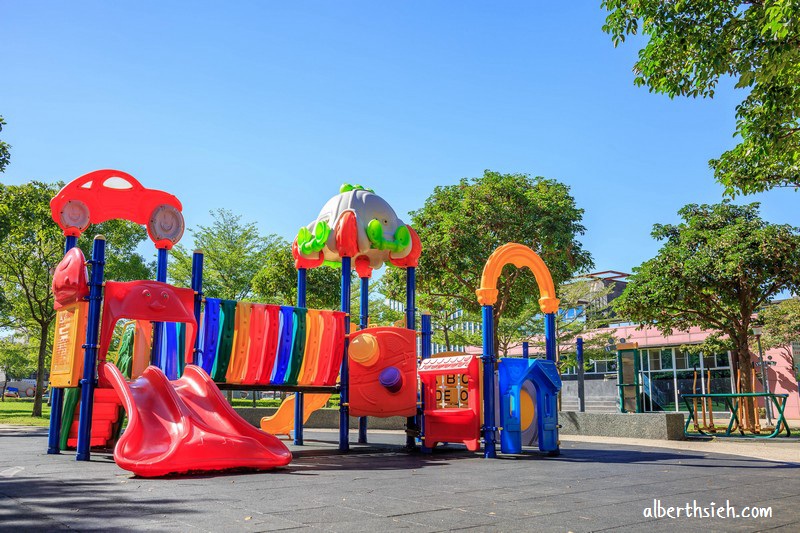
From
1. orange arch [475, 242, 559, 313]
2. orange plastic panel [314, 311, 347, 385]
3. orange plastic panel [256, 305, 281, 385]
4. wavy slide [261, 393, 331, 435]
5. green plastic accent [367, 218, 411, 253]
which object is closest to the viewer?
orange arch [475, 242, 559, 313]

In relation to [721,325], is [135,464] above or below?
below

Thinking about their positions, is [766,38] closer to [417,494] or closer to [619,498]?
[619,498]

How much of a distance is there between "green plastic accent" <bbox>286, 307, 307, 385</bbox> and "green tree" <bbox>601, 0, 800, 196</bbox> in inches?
288

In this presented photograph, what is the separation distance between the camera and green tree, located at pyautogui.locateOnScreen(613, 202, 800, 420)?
18.2 m

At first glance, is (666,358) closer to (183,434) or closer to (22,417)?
(22,417)

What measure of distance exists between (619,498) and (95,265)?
27.4ft

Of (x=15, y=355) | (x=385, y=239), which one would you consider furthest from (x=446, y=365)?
(x=15, y=355)

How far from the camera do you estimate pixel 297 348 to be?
12.8 metres

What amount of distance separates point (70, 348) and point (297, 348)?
393 cm

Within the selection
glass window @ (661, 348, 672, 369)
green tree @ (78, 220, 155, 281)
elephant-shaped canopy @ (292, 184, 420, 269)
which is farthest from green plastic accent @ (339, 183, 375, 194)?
glass window @ (661, 348, 672, 369)

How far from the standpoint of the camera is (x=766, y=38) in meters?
7.84

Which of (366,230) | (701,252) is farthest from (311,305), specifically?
(701,252)

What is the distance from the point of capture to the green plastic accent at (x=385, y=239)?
47.1ft

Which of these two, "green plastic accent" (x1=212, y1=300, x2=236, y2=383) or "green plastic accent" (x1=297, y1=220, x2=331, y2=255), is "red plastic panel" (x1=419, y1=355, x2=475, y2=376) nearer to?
"green plastic accent" (x1=297, y1=220, x2=331, y2=255)
